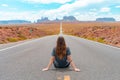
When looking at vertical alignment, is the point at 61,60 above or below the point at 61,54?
below

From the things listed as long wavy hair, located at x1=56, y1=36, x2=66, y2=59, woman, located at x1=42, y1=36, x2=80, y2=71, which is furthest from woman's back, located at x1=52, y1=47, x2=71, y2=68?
long wavy hair, located at x1=56, y1=36, x2=66, y2=59

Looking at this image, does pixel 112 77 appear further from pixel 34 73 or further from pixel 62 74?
pixel 34 73

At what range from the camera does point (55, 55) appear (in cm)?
1028

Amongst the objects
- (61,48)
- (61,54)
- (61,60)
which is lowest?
(61,60)

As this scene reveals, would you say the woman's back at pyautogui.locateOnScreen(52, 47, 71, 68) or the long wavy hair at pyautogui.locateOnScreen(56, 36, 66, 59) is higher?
the long wavy hair at pyautogui.locateOnScreen(56, 36, 66, 59)

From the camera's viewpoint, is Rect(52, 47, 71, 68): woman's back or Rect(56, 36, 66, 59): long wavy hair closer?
Rect(56, 36, 66, 59): long wavy hair

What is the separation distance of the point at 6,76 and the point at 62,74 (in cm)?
181

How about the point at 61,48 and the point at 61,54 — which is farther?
the point at 61,54

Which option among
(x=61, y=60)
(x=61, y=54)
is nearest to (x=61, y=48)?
(x=61, y=54)

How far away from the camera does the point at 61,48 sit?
9977mm

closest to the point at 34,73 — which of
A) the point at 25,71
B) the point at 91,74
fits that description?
the point at 25,71

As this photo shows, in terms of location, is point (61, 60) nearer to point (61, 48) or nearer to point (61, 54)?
point (61, 54)

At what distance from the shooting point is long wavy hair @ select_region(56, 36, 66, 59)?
32.4ft

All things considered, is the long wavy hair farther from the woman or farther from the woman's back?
the woman's back
